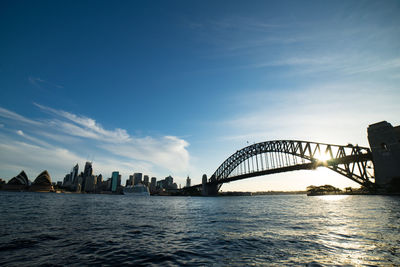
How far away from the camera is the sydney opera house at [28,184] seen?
5251 inches

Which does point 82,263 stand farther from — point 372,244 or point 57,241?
point 372,244

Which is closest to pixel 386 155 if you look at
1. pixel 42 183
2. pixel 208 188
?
pixel 208 188

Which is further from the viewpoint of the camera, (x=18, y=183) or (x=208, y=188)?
(x=18, y=183)

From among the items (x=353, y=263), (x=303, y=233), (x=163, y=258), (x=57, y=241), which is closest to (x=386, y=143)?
(x=303, y=233)

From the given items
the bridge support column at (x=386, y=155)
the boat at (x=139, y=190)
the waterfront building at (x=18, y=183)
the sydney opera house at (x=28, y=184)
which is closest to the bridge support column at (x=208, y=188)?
the boat at (x=139, y=190)

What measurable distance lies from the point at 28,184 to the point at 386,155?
221127 millimetres

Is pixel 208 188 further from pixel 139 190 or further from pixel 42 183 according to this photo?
pixel 42 183

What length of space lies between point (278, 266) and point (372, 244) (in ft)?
18.0

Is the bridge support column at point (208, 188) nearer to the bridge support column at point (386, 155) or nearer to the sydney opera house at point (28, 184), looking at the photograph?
the bridge support column at point (386, 155)

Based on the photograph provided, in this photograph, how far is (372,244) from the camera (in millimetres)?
7660

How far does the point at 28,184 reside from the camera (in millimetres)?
148125

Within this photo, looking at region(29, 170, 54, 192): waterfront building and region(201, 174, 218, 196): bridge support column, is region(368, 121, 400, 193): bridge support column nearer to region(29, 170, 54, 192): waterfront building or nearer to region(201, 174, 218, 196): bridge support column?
region(201, 174, 218, 196): bridge support column

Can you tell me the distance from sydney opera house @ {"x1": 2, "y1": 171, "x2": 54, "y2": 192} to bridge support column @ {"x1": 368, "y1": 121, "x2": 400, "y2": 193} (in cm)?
18757

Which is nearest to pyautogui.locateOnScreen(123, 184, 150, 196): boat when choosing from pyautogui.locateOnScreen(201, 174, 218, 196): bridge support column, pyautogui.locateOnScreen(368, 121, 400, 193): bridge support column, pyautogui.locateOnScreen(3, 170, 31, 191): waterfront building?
pyautogui.locateOnScreen(201, 174, 218, 196): bridge support column
